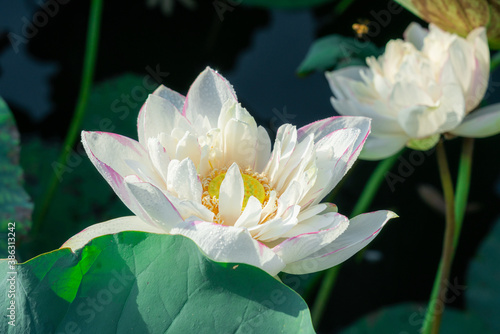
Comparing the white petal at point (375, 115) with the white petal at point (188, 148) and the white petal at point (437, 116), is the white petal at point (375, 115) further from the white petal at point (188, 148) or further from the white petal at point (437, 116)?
the white petal at point (188, 148)

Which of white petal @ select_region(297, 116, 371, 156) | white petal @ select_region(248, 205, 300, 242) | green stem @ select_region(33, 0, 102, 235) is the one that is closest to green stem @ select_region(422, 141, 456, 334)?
white petal @ select_region(297, 116, 371, 156)

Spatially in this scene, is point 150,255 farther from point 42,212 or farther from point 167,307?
point 42,212

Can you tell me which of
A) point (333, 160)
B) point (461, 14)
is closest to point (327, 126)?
point (333, 160)

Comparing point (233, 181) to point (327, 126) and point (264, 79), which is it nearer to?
point (327, 126)

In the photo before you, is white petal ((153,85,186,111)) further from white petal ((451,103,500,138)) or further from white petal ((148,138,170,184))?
white petal ((451,103,500,138))

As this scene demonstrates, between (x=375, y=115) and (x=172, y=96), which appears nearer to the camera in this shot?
(x=172, y=96)

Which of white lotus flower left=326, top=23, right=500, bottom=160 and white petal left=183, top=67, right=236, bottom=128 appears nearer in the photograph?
white petal left=183, top=67, right=236, bottom=128
